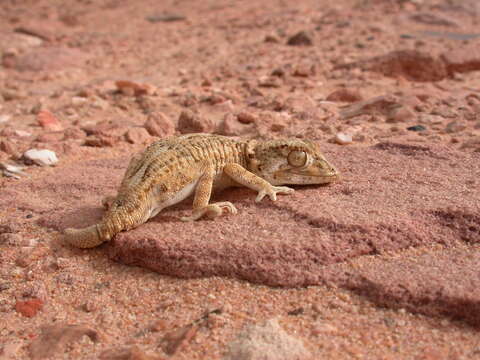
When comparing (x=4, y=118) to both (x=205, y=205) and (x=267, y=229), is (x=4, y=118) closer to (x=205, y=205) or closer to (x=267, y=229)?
(x=205, y=205)

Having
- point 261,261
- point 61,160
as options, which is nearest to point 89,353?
point 261,261

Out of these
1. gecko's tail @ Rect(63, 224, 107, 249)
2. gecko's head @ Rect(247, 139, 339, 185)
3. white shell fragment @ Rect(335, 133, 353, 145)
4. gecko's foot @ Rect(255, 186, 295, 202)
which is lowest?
white shell fragment @ Rect(335, 133, 353, 145)

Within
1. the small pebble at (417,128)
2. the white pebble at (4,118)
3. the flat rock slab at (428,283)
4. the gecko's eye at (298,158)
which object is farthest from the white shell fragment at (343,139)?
the white pebble at (4,118)

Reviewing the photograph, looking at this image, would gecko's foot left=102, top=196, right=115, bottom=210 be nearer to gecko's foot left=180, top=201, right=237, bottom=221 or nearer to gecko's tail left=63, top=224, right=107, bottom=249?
gecko's tail left=63, top=224, right=107, bottom=249

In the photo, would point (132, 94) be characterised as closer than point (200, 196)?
No

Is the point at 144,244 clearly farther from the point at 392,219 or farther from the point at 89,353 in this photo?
the point at 392,219

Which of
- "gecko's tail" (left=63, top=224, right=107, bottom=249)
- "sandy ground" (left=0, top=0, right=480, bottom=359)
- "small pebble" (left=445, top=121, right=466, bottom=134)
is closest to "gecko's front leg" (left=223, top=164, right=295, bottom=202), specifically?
"sandy ground" (left=0, top=0, right=480, bottom=359)
